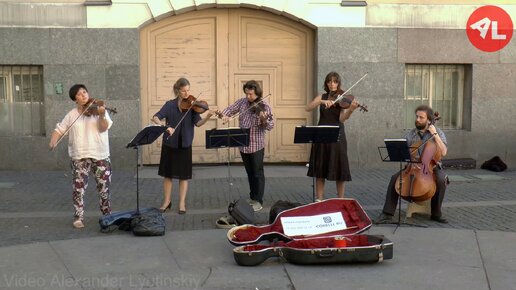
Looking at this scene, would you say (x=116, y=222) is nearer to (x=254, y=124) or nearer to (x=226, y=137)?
(x=226, y=137)

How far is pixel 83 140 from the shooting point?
6762mm

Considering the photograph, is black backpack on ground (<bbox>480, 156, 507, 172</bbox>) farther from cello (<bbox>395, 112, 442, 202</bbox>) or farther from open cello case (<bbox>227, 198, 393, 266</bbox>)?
open cello case (<bbox>227, 198, 393, 266</bbox>)

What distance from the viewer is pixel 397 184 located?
7.11m

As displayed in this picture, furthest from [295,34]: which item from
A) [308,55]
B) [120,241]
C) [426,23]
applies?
[120,241]

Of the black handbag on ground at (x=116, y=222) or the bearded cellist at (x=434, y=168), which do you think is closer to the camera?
the black handbag on ground at (x=116, y=222)

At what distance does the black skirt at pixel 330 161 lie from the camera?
7.64 m

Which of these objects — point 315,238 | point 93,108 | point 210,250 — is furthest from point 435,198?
point 93,108

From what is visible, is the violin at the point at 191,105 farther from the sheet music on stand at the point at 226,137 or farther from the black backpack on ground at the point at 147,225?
the black backpack on ground at the point at 147,225

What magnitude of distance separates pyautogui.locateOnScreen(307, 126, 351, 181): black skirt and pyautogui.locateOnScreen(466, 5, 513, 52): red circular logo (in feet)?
17.8

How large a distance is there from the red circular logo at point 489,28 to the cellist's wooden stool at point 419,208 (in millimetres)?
5591

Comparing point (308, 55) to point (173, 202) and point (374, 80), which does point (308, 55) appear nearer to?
point (374, 80)

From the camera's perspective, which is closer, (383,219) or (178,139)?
(383,219)

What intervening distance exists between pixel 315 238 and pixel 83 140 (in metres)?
2.98

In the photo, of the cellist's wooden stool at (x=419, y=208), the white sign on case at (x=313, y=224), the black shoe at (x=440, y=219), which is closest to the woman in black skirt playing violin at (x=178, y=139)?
the white sign on case at (x=313, y=224)
